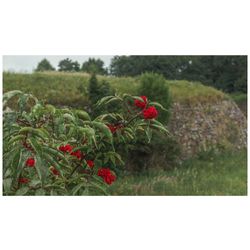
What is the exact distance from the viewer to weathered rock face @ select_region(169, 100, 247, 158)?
7832 millimetres

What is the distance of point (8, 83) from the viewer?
670cm

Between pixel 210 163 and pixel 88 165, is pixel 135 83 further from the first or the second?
pixel 88 165

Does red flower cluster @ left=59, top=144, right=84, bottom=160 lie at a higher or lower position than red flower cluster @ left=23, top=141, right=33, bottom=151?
lower

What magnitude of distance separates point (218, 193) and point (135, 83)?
290 cm

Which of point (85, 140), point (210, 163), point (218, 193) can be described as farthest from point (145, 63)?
point (85, 140)

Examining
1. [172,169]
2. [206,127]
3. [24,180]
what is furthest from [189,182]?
[24,180]

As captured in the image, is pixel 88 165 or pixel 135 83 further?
pixel 135 83

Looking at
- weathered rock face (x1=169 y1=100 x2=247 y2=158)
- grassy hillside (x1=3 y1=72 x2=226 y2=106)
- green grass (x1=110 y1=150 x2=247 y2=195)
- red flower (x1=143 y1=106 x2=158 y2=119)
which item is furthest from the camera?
weathered rock face (x1=169 y1=100 x2=247 y2=158)

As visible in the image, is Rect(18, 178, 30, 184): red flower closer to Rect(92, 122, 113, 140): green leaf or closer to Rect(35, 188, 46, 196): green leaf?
Rect(35, 188, 46, 196): green leaf

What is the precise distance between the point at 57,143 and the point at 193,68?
10.9m

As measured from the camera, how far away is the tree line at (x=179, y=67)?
898 cm

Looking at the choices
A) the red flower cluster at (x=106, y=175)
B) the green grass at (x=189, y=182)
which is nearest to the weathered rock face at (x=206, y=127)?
the green grass at (x=189, y=182)

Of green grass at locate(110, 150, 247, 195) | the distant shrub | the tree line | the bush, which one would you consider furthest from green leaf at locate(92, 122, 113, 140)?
the tree line

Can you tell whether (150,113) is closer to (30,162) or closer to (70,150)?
(70,150)
